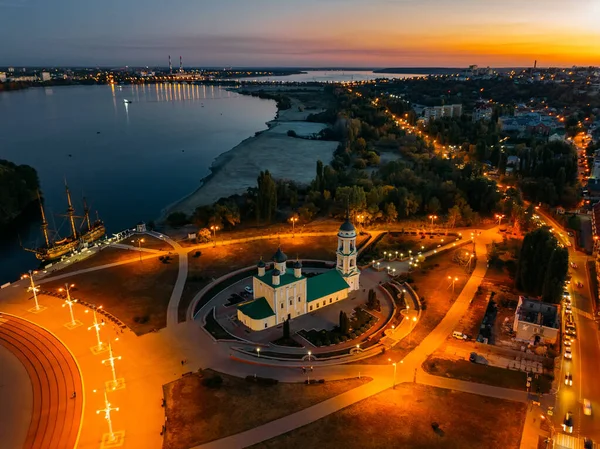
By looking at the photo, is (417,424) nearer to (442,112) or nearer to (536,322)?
(536,322)

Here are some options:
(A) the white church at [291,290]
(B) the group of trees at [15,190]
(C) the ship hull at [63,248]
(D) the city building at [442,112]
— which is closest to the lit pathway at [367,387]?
(A) the white church at [291,290]

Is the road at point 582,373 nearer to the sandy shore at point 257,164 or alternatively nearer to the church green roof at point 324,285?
the church green roof at point 324,285

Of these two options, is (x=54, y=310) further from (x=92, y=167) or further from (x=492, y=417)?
(x=92, y=167)

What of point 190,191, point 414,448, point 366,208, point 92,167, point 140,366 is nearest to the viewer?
point 414,448

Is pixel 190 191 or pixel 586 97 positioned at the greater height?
pixel 586 97

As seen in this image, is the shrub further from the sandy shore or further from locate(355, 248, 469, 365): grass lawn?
the sandy shore

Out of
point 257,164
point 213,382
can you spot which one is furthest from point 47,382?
point 257,164

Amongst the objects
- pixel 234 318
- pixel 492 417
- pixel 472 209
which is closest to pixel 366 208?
pixel 472 209
